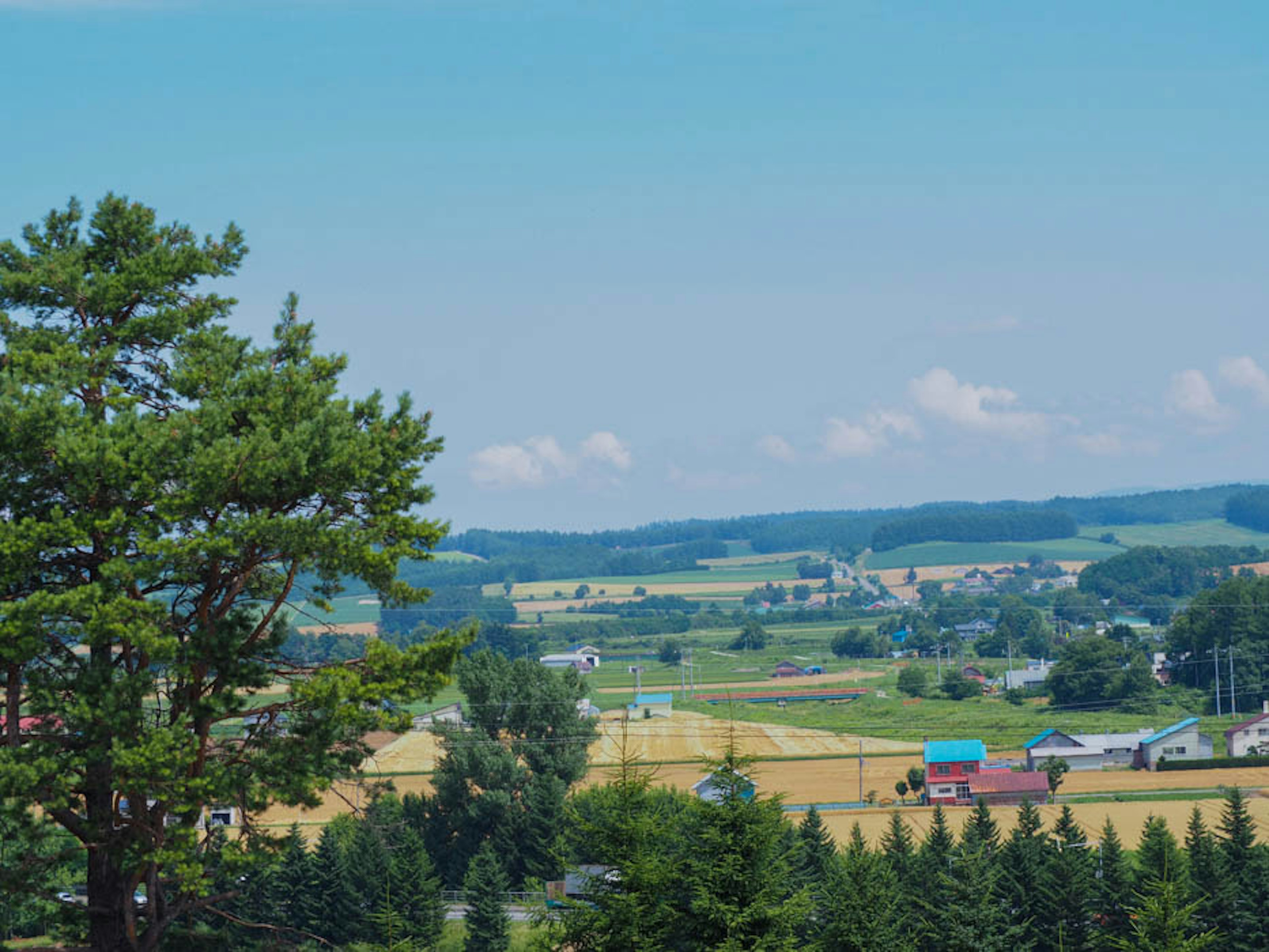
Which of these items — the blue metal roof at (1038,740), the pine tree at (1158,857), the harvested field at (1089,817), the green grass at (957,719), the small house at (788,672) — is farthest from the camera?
the small house at (788,672)

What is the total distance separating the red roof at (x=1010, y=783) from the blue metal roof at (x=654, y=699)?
124ft

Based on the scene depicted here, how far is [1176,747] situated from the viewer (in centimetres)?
6562

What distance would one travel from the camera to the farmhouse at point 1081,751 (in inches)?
2589

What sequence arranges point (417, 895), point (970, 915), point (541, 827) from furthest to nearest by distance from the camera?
1. point (541, 827)
2. point (417, 895)
3. point (970, 915)

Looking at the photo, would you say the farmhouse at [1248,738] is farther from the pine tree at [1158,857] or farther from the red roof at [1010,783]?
the pine tree at [1158,857]

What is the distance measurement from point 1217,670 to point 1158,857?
61.8 m

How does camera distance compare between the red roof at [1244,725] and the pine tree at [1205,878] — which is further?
the red roof at [1244,725]

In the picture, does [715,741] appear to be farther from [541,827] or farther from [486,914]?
[486,914]

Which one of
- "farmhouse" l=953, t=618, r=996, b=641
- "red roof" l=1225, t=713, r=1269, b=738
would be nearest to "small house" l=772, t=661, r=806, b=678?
"farmhouse" l=953, t=618, r=996, b=641

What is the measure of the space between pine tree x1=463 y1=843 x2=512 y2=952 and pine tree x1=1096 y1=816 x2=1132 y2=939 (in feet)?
44.8

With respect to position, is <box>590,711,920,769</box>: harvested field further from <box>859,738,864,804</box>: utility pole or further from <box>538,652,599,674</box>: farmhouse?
<box>538,652,599,674</box>: farmhouse

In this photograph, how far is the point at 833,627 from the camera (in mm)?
170375

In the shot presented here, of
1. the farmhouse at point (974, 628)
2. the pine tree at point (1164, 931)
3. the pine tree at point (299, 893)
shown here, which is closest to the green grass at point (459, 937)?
the pine tree at point (299, 893)

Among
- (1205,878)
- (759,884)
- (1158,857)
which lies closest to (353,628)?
(1158,857)
